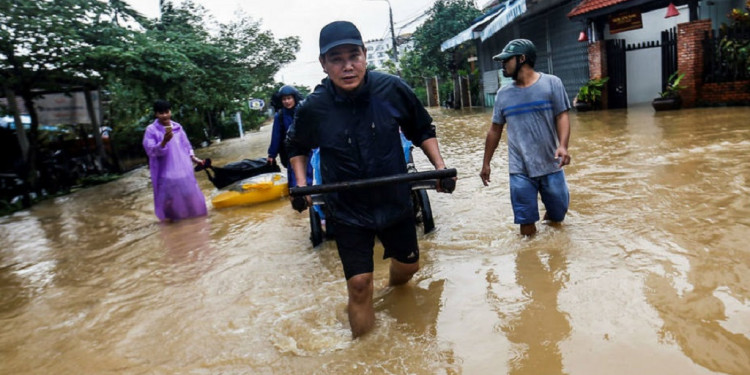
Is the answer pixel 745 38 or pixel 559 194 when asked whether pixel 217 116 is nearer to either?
pixel 745 38

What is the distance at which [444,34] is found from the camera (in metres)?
25.6

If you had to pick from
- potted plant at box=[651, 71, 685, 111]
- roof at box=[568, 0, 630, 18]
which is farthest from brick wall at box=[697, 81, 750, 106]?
roof at box=[568, 0, 630, 18]

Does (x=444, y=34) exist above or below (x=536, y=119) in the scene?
above

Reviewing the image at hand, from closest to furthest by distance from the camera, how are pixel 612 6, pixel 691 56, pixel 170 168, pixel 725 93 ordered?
1. pixel 170 168
2. pixel 725 93
3. pixel 691 56
4. pixel 612 6

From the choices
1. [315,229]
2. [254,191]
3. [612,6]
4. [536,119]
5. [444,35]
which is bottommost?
[315,229]

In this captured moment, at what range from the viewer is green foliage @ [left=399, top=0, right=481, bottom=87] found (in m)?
25.4

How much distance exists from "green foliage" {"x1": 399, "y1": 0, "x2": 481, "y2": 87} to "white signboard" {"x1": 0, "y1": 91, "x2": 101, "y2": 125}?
16.8 meters

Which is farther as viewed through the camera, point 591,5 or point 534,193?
point 591,5

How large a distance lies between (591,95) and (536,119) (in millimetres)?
12297

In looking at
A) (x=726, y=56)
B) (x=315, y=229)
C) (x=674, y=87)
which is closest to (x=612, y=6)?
(x=674, y=87)

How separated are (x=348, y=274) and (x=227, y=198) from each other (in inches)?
208

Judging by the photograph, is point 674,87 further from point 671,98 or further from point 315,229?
point 315,229

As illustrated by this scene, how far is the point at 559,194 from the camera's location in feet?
13.6

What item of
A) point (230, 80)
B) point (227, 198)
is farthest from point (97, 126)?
point (227, 198)
